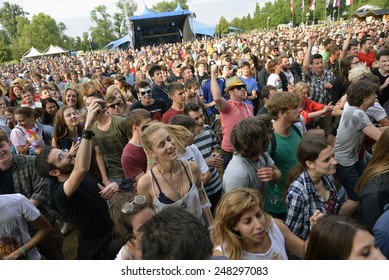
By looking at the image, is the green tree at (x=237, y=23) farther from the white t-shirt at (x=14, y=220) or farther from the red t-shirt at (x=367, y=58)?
the white t-shirt at (x=14, y=220)

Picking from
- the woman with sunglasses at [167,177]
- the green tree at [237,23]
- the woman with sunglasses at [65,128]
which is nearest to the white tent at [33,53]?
the woman with sunglasses at [65,128]

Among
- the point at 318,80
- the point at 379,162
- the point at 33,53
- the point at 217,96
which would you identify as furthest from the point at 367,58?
the point at 33,53

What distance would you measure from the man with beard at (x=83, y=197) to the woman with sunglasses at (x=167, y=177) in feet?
1.30

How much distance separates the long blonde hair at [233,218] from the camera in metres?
1.76

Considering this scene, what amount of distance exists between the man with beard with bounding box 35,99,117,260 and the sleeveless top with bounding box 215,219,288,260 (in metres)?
1.01

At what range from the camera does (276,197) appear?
109 inches

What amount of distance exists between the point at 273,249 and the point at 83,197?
4.67ft

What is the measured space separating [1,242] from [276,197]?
7.13 ft

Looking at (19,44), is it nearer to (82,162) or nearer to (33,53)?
(33,53)

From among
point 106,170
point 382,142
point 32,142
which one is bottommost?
point 106,170

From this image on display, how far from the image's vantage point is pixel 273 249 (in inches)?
70.0

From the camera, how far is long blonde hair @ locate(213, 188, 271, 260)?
1.76 metres
